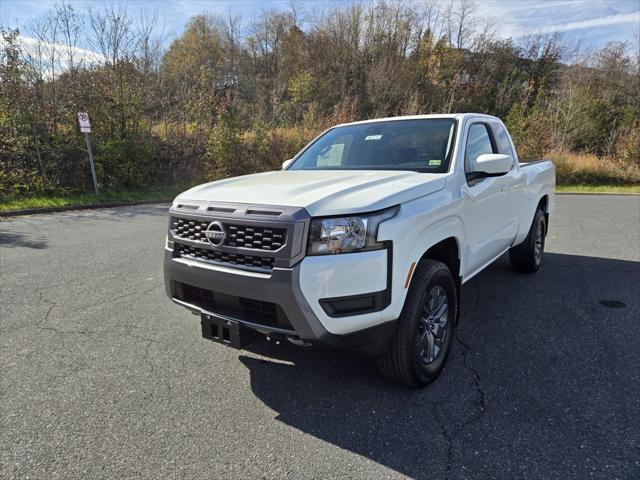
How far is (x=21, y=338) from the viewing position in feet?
11.9

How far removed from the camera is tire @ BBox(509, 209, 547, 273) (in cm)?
511

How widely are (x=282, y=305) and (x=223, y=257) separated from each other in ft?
1.75

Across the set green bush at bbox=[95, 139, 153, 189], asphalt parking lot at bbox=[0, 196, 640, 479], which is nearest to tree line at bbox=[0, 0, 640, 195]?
green bush at bbox=[95, 139, 153, 189]

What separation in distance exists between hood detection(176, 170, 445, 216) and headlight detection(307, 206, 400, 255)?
0.17ft

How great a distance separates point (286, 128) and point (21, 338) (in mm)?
16662

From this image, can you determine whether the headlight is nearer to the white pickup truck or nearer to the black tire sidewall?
the white pickup truck

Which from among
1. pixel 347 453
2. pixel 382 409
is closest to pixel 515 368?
pixel 382 409

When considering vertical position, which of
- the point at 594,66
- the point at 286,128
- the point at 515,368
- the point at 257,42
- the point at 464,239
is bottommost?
the point at 515,368

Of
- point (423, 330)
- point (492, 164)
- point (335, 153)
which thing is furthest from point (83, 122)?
point (423, 330)

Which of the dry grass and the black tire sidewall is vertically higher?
the black tire sidewall

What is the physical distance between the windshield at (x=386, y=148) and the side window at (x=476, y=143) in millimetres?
193

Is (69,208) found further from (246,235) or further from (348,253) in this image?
(348,253)

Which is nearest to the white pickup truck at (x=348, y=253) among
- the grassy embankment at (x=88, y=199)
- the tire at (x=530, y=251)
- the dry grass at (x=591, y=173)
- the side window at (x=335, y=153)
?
the side window at (x=335, y=153)

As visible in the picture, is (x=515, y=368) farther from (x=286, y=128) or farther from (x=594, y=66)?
(x=594, y=66)
